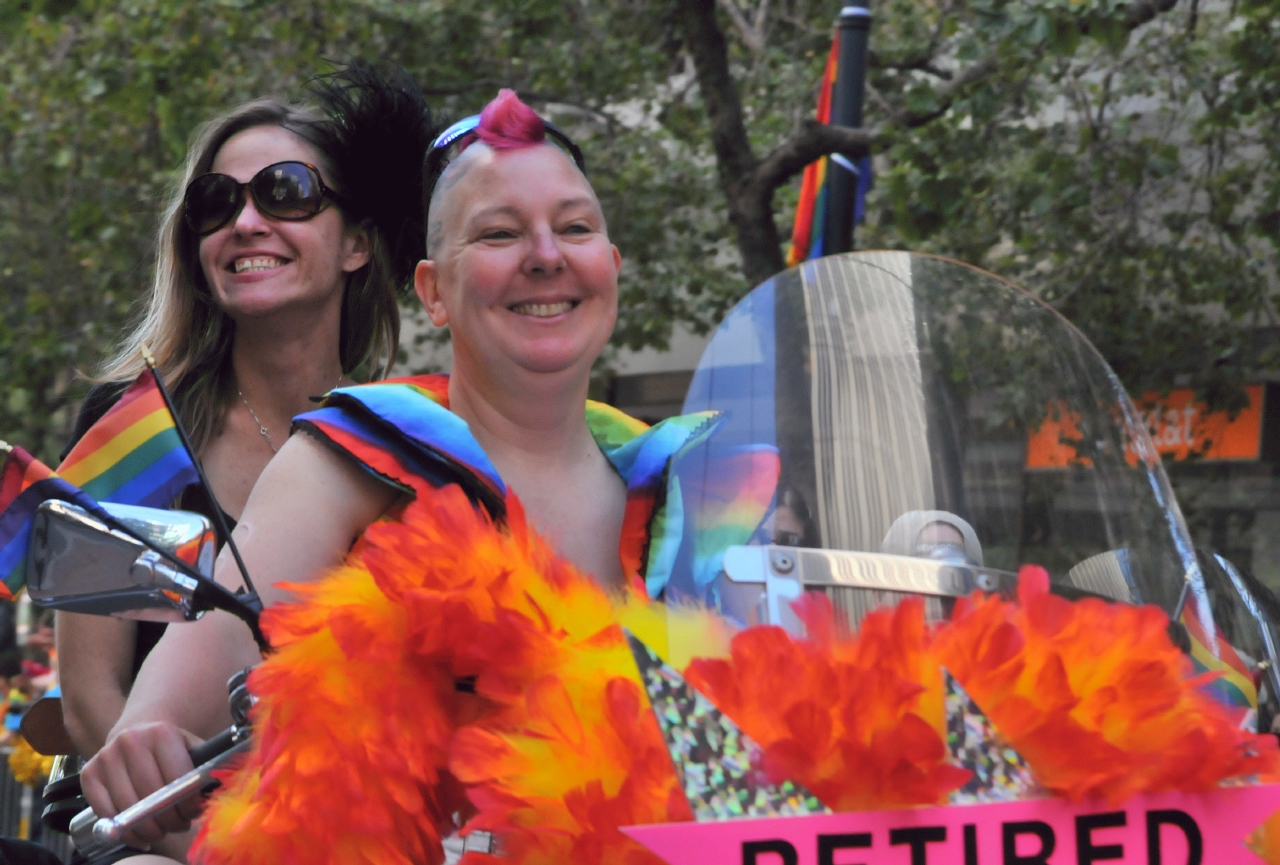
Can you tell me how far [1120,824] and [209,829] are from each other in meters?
0.87

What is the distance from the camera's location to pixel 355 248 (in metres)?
2.90

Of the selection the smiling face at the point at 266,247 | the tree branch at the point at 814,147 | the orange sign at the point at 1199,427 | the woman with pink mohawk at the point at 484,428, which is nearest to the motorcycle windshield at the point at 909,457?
the woman with pink mohawk at the point at 484,428

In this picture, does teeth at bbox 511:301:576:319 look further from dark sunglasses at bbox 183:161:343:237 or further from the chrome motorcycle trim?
dark sunglasses at bbox 183:161:343:237

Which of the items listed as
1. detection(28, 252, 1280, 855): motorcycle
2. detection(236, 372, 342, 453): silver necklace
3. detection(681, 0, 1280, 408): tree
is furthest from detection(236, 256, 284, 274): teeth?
detection(681, 0, 1280, 408): tree

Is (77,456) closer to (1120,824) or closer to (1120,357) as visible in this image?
(1120,824)

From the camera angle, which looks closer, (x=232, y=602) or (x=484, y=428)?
(x=232, y=602)

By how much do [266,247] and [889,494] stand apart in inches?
61.8

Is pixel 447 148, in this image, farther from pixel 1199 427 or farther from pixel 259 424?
pixel 1199 427

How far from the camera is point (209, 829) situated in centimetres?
144

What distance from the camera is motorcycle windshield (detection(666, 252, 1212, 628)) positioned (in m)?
1.50

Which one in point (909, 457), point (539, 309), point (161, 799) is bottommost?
point (161, 799)

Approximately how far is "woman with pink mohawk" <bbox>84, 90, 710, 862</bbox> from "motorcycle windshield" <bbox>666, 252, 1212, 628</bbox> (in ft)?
0.39

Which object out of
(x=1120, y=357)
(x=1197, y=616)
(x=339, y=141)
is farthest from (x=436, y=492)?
(x=1120, y=357)

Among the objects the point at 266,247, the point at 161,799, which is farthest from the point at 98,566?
the point at 266,247
